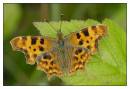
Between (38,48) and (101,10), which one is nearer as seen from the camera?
(38,48)

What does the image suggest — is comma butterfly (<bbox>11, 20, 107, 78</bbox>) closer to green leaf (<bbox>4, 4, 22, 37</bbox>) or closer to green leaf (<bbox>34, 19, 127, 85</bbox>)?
green leaf (<bbox>34, 19, 127, 85</bbox>)

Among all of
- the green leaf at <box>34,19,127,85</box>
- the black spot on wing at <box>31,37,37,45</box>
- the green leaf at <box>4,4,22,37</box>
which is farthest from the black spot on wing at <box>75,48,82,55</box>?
the green leaf at <box>4,4,22,37</box>

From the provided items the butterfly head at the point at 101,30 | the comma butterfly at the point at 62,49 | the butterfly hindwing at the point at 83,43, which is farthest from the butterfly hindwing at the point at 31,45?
the butterfly head at the point at 101,30

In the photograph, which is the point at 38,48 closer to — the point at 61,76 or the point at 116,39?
the point at 61,76

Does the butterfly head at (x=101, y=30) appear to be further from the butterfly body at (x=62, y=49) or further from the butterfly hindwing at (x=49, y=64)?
the butterfly hindwing at (x=49, y=64)

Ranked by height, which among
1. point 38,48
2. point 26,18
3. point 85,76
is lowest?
point 85,76

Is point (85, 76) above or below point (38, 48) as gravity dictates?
below

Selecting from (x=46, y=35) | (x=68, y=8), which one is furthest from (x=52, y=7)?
(x=46, y=35)
